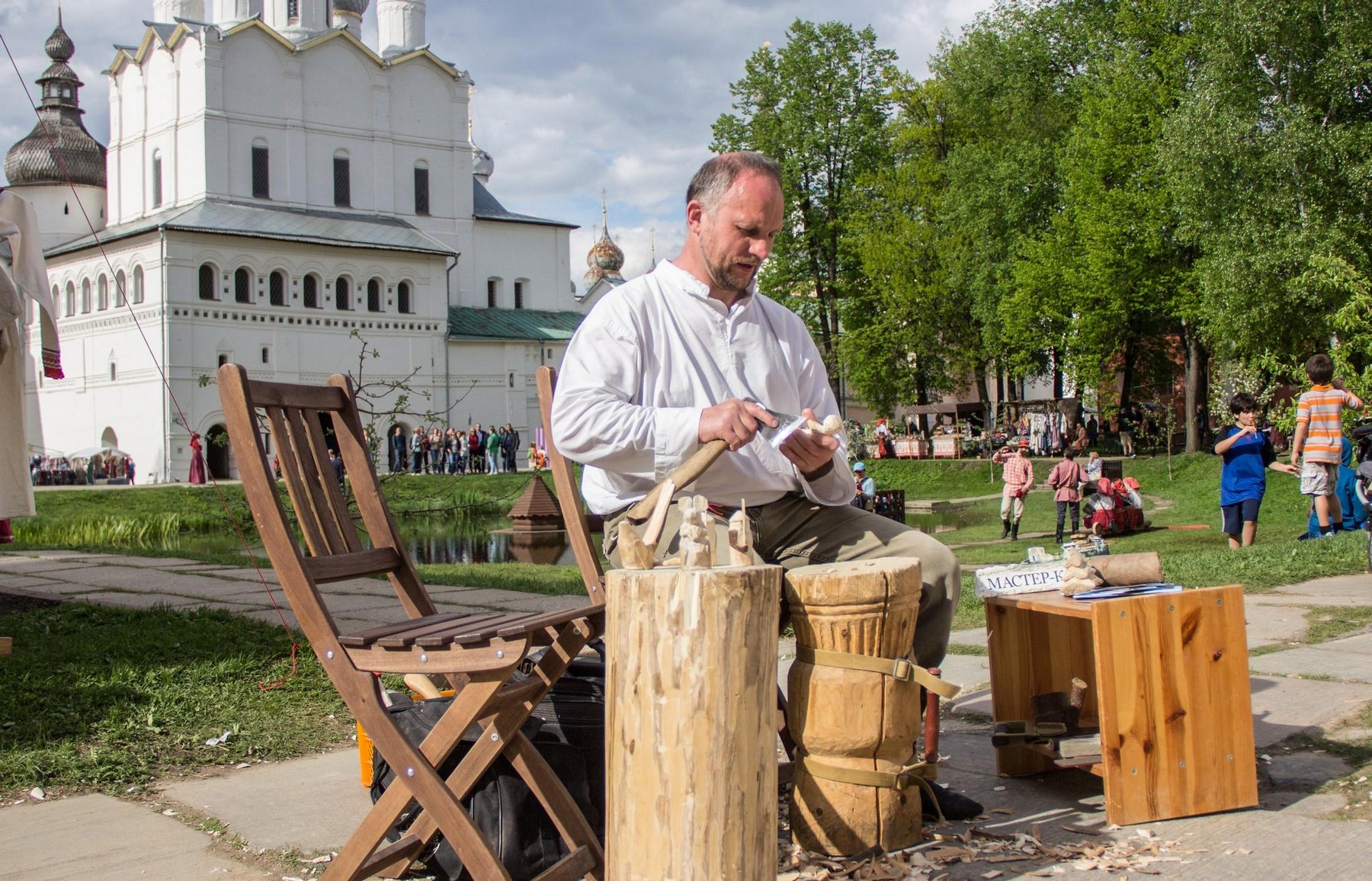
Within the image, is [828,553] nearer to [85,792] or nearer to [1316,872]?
[1316,872]

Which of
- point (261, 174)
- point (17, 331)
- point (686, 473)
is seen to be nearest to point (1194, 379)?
point (17, 331)

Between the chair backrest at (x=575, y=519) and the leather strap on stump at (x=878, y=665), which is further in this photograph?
the chair backrest at (x=575, y=519)

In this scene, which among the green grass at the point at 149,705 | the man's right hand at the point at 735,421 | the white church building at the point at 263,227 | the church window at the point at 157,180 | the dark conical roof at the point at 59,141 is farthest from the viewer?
the dark conical roof at the point at 59,141

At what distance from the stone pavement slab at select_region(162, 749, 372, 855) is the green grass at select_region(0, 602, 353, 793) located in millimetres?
176

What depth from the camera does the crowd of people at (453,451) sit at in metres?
44.2

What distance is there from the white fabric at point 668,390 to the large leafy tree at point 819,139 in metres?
38.5

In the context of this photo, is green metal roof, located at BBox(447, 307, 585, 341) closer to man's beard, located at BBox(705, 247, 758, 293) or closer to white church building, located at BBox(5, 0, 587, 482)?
white church building, located at BBox(5, 0, 587, 482)

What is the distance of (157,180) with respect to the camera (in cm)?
4997

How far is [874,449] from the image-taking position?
39.4 metres

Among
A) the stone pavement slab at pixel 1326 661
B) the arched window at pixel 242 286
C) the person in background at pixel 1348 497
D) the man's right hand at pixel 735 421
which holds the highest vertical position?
the arched window at pixel 242 286

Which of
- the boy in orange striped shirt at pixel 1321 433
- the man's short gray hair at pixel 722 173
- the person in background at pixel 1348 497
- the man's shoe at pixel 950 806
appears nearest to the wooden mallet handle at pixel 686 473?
the man's short gray hair at pixel 722 173

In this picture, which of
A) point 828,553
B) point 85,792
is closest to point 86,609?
Result: point 85,792

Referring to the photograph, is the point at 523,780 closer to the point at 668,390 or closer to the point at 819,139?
the point at 668,390

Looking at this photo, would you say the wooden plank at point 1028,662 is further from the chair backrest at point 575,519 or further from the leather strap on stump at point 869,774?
the chair backrest at point 575,519
